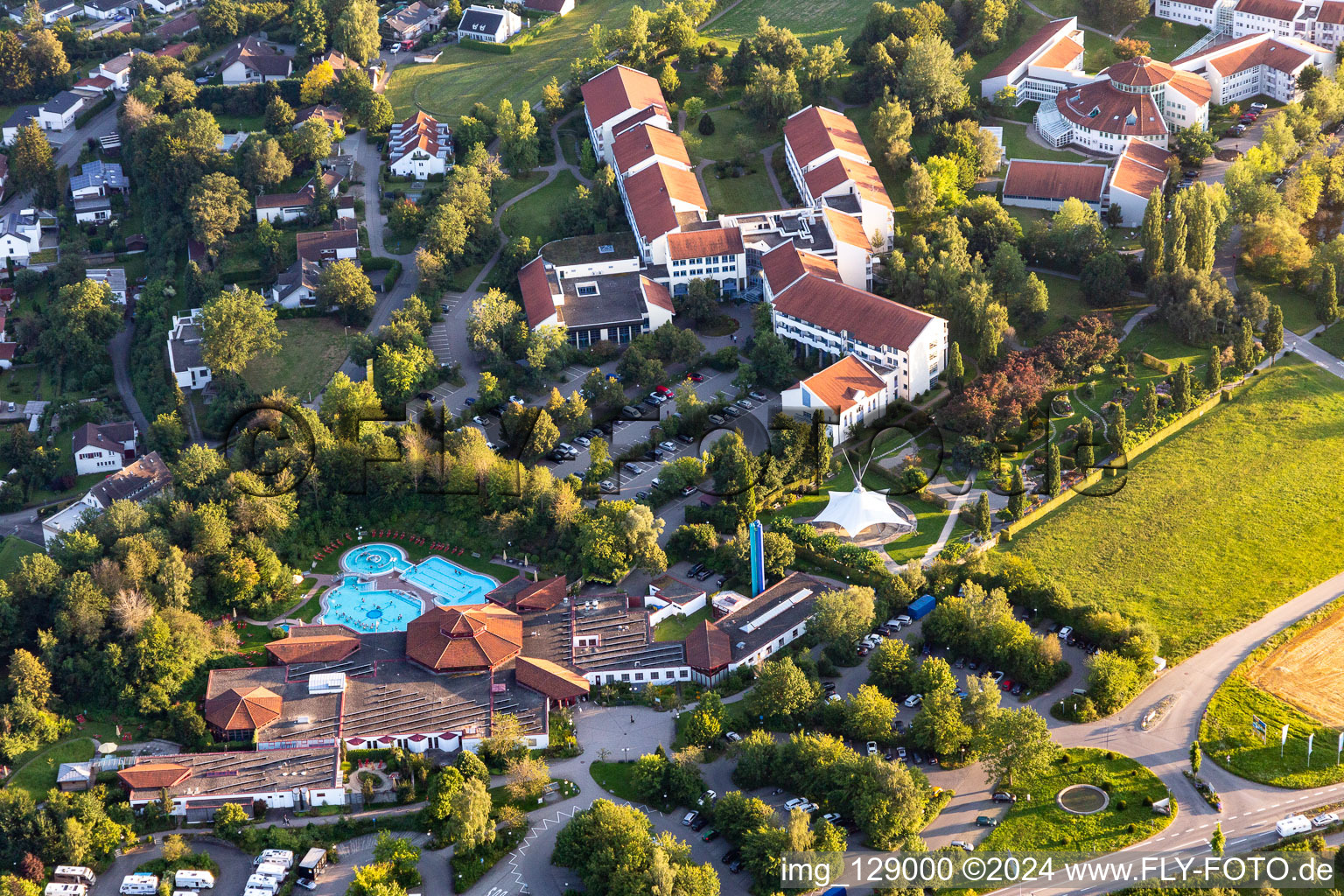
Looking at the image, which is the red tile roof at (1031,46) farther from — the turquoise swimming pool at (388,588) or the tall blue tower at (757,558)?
the turquoise swimming pool at (388,588)

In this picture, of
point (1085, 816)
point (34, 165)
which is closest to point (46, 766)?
point (1085, 816)

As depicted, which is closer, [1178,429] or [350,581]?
→ [350,581]

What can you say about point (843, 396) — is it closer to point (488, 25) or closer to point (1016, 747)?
point (1016, 747)

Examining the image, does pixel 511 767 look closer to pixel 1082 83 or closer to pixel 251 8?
pixel 1082 83

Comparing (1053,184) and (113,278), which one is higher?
(1053,184)

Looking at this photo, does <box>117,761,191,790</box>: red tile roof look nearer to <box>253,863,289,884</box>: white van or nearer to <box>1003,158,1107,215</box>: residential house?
<box>253,863,289,884</box>: white van

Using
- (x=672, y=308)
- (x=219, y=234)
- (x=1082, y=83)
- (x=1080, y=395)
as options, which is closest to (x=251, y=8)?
(x=219, y=234)

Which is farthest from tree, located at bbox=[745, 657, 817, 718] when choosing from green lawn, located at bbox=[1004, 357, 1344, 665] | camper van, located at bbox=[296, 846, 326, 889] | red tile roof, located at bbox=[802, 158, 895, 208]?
red tile roof, located at bbox=[802, 158, 895, 208]

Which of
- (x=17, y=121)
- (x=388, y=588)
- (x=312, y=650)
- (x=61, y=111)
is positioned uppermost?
(x=61, y=111)
